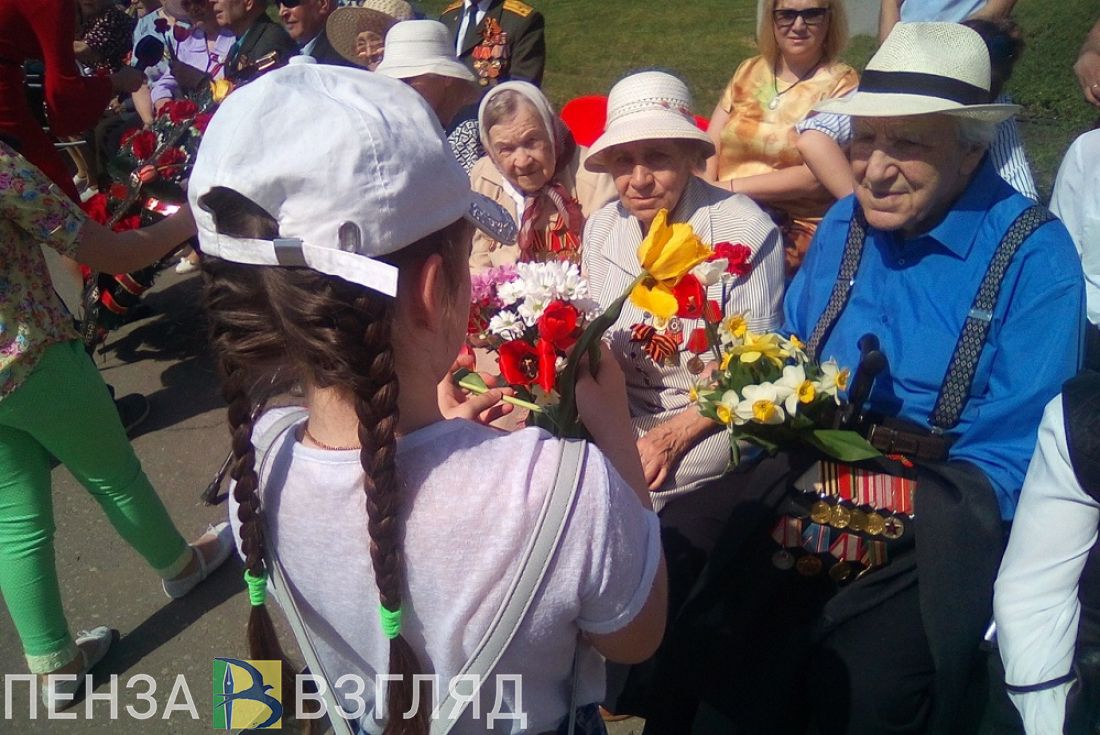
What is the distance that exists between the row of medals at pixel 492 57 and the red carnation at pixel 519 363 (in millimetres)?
2646

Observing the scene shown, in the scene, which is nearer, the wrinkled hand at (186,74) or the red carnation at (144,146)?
the red carnation at (144,146)

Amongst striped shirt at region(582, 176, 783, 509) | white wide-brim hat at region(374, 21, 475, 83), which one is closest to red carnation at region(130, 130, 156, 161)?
white wide-brim hat at region(374, 21, 475, 83)

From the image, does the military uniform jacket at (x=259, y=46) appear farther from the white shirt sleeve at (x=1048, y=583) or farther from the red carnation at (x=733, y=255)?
the white shirt sleeve at (x=1048, y=583)

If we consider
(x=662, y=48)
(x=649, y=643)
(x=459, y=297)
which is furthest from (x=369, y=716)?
(x=662, y=48)

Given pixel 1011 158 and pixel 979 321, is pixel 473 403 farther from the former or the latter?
pixel 1011 158

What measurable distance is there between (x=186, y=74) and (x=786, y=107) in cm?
429

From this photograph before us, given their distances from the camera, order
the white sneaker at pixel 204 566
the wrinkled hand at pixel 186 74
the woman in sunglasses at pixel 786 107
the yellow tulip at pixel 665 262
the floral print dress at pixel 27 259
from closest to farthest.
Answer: the yellow tulip at pixel 665 262, the floral print dress at pixel 27 259, the white sneaker at pixel 204 566, the woman in sunglasses at pixel 786 107, the wrinkled hand at pixel 186 74

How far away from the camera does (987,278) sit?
1958mm

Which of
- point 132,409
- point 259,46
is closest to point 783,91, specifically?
point 259,46

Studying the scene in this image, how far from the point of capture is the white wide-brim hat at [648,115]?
8.04ft

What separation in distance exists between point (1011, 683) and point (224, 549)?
8.72 feet

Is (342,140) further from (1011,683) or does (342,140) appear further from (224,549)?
(224,549)

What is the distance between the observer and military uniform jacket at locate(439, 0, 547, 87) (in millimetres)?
3975

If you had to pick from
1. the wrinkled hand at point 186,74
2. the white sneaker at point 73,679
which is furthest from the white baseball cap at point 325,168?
the wrinkled hand at point 186,74
